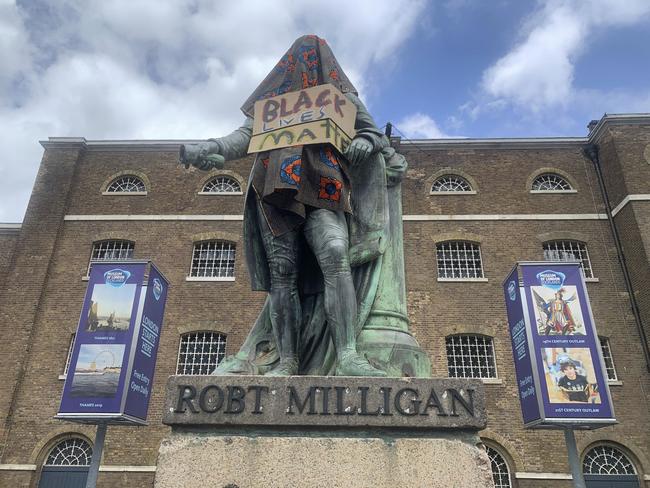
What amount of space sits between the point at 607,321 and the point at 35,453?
1842cm

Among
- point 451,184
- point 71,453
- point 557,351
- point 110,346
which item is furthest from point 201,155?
point 451,184

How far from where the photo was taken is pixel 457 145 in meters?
21.3

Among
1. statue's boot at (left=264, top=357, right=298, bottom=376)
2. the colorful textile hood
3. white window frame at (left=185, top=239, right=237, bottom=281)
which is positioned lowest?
statue's boot at (left=264, top=357, right=298, bottom=376)

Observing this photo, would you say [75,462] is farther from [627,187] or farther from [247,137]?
[627,187]

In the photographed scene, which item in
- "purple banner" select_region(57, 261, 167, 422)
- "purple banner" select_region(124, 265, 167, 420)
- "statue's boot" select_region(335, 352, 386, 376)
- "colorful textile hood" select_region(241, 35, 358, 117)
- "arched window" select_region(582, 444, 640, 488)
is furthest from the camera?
"arched window" select_region(582, 444, 640, 488)

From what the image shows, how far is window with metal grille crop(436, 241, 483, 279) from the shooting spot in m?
19.1

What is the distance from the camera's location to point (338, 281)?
133 inches

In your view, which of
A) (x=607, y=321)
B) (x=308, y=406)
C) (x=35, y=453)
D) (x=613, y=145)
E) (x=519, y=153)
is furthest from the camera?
(x=519, y=153)

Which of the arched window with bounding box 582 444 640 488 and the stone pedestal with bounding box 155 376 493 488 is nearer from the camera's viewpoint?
the stone pedestal with bounding box 155 376 493 488

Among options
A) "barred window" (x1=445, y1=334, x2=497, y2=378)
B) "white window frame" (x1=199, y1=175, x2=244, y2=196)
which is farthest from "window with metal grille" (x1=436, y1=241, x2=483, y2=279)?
"white window frame" (x1=199, y1=175, x2=244, y2=196)

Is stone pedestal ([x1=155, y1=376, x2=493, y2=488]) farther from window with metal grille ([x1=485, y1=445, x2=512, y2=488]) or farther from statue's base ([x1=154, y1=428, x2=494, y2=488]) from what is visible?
window with metal grille ([x1=485, y1=445, x2=512, y2=488])

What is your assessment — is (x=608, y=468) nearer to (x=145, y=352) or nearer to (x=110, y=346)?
(x=145, y=352)

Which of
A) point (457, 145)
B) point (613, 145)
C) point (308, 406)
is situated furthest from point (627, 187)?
point (308, 406)

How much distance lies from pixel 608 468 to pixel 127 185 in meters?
19.1
